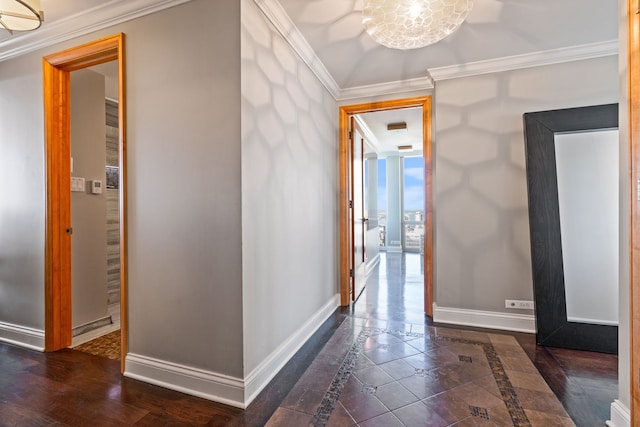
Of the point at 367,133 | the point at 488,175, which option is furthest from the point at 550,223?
the point at 367,133

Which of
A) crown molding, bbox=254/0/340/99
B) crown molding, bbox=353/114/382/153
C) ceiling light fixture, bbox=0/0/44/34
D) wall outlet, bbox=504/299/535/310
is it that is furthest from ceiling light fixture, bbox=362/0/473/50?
crown molding, bbox=353/114/382/153

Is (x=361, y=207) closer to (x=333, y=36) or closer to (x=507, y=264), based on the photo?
(x=507, y=264)

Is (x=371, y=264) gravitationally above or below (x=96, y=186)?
below

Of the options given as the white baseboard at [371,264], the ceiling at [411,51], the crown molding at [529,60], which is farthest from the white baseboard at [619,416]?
the white baseboard at [371,264]

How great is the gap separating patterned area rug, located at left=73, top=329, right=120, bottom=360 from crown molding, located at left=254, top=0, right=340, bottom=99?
2.69m

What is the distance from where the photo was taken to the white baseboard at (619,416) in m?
1.38

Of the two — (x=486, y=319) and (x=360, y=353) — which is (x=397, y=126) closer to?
(x=486, y=319)

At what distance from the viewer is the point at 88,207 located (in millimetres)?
2721

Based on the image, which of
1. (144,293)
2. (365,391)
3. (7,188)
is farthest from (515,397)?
(7,188)

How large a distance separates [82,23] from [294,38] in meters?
1.47

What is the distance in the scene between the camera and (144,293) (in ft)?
6.26

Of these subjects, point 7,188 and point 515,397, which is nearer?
point 515,397

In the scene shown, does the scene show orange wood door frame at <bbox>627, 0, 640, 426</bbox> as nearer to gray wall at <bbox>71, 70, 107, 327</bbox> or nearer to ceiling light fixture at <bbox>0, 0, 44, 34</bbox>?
ceiling light fixture at <bbox>0, 0, 44, 34</bbox>

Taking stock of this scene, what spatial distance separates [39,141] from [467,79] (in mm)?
3709
